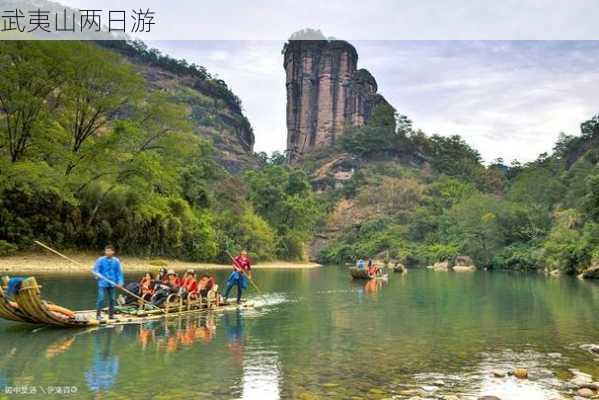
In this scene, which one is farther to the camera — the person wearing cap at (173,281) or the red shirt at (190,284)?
the red shirt at (190,284)

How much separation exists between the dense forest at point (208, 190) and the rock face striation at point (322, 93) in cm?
1111

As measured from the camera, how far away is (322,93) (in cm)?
12775

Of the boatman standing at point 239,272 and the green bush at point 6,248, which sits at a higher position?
A: the green bush at point 6,248

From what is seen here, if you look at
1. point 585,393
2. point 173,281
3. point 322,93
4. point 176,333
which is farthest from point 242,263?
point 322,93

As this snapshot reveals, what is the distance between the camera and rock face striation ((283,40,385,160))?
127188 millimetres

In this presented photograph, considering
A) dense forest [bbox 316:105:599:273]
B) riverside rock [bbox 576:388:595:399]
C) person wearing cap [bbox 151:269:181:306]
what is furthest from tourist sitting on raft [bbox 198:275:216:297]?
dense forest [bbox 316:105:599:273]

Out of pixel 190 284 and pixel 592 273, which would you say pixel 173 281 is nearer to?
pixel 190 284

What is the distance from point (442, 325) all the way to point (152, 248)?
2964 centimetres

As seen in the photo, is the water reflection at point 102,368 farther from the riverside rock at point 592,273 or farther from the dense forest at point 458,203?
the dense forest at point 458,203

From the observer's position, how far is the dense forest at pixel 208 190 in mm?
31438

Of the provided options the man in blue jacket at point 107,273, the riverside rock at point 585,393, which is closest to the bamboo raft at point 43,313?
the man in blue jacket at point 107,273

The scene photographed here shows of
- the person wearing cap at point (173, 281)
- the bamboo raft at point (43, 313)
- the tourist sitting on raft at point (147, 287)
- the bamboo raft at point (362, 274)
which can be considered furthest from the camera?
the bamboo raft at point (362, 274)

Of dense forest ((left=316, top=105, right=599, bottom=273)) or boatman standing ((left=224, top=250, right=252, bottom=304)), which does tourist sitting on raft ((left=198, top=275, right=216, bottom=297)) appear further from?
dense forest ((left=316, top=105, right=599, bottom=273))

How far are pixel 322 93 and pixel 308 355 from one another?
394 feet
